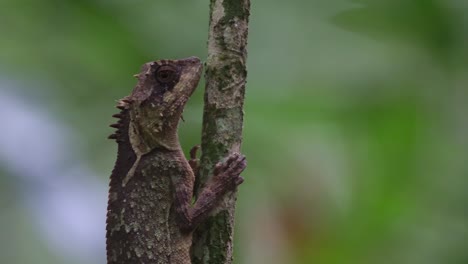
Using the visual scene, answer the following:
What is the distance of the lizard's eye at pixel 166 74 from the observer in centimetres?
594

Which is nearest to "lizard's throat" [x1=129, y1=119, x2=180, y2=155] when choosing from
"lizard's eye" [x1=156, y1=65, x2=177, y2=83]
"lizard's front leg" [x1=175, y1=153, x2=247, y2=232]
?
"lizard's eye" [x1=156, y1=65, x2=177, y2=83]

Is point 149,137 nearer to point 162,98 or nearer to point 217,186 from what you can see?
point 162,98

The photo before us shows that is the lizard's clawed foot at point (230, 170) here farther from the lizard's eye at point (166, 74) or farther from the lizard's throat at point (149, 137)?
the lizard's eye at point (166, 74)

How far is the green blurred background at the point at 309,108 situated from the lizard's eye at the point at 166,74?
0.11 m

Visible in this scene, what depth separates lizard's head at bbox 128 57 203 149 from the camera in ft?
19.4

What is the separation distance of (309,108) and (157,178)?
3.83 ft

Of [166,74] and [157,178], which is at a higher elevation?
[166,74]

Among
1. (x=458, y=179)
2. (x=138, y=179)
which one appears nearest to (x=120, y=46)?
(x=138, y=179)

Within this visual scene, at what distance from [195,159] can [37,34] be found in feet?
5.76

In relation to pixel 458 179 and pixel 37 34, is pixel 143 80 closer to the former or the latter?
pixel 37 34

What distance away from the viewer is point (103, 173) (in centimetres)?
671

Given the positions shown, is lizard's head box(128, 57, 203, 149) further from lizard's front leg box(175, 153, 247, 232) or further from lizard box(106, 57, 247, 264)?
lizard's front leg box(175, 153, 247, 232)

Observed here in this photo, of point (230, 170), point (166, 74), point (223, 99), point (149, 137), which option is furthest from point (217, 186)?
point (166, 74)

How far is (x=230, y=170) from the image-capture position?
5.14 m
